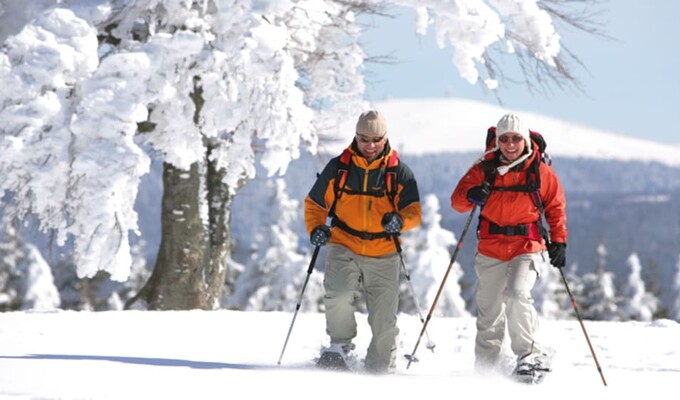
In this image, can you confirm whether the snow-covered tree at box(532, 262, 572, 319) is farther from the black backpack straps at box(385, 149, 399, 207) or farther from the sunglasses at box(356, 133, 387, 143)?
the sunglasses at box(356, 133, 387, 143)

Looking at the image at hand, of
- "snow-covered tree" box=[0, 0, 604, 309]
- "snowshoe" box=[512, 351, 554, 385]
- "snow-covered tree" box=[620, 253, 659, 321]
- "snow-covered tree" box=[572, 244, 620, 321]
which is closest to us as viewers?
"snowshoe" box=[512, 351, 554, 385]

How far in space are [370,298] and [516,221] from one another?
4.33ft

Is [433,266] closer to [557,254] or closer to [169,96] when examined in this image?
[169,96]

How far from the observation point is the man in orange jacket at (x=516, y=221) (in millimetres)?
6875

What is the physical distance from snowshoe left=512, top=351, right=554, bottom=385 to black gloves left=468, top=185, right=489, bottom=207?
1.22 m

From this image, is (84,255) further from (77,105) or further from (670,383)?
(670,383)

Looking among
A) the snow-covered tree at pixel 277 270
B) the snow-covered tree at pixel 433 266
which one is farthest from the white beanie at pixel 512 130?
the snow-covered tree at pixel 277 270

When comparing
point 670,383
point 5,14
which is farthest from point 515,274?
point 5,14

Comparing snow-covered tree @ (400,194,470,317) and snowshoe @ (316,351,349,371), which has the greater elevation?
snowshoe @ (316,351,349,371)

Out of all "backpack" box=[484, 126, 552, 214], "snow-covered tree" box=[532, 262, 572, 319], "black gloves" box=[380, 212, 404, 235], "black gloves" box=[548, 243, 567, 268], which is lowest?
"snow-covered tree" box=[532, 262, 572, 319]

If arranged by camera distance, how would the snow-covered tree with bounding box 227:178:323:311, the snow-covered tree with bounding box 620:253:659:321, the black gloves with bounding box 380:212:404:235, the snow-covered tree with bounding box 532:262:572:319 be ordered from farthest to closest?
the snow-covered tree with bounding box 620:253:659:321 → the snow-covered tree with bounding box 532:262:572:319 → the snow-covered tree with bounding box 227:178:323:311 → the black gloves with bounding box 380:212:404:235

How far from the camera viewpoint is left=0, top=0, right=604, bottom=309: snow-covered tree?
9695 millimetres

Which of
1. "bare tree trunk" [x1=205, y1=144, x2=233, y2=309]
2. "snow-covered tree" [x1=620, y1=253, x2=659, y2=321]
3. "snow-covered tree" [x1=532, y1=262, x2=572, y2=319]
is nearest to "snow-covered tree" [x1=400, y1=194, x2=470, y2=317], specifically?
"snow-covered tree" [x1=532, y1=262, x2=572, y2=319]

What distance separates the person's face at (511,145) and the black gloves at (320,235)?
1.49 meters
